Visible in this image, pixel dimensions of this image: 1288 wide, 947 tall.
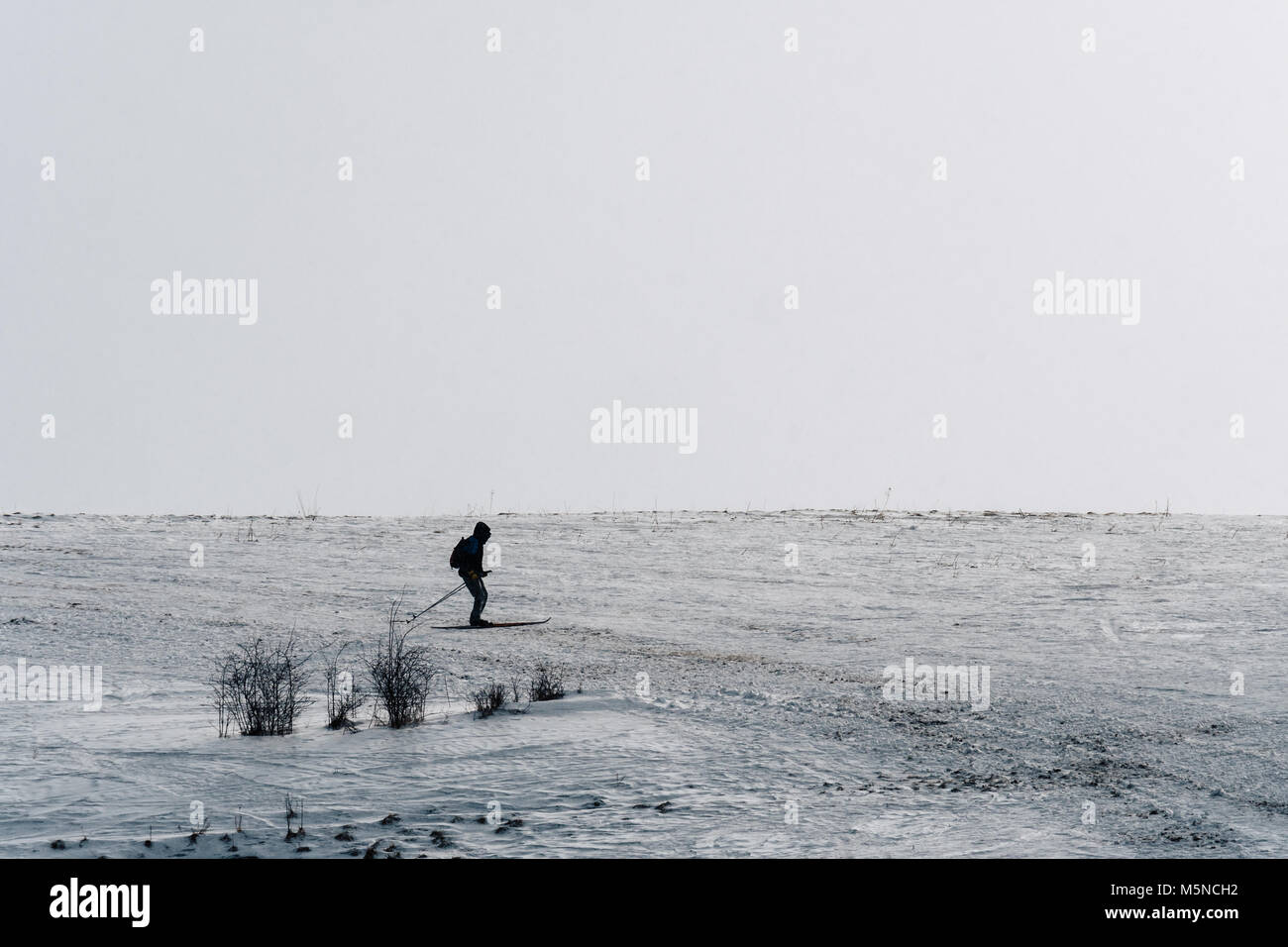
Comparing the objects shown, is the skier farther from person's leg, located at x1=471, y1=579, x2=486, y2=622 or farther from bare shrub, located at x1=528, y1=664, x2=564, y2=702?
bare shrub, located at x1=528, y1=664, x2=564, y2=702

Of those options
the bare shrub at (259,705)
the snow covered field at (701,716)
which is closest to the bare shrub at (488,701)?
the snow covered field at (701,716)

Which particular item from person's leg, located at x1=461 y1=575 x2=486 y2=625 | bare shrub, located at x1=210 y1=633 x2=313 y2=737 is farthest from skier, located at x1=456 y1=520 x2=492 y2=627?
bare shrub, located at x1=210 y1=633 x2=313 y2=737

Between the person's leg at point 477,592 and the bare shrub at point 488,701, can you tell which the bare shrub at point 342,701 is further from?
the person's leg at point 477,592

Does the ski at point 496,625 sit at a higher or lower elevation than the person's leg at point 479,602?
lower

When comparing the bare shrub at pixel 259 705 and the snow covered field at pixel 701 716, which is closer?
the snow covered field at pixel 701 716

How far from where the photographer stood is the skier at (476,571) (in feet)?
55.7

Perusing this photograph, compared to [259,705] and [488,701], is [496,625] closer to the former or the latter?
[488,701]

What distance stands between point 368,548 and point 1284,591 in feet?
61.2

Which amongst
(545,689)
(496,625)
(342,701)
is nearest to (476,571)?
(496,625)

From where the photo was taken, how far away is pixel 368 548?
1024 inches

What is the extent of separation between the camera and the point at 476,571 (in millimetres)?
17344

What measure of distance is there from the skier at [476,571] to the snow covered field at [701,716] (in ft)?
2.11

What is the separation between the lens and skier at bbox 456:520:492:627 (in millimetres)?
16969
